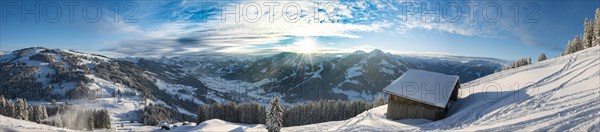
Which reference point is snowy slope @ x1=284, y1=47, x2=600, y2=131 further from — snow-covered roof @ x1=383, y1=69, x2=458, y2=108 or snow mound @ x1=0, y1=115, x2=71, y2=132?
snow mound @ x1=0, y1=115, x2=71, y2=132

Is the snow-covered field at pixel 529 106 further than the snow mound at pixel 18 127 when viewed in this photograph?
Yes

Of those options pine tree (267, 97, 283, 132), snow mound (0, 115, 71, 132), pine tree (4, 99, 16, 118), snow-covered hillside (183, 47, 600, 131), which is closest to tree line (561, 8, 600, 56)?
snow-covered hillside (183, 47, 600, 131)

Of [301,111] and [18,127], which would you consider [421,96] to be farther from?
[301,111]

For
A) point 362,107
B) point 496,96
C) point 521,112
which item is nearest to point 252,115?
point 362,107

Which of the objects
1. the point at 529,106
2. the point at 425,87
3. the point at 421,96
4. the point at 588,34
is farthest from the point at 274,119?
the point at 588,34

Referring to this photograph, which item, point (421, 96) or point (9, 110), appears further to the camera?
point (9, 110)

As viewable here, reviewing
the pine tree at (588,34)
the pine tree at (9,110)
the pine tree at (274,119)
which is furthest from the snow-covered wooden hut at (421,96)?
the pine tree at (9,110)

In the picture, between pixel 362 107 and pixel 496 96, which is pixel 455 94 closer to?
pixel 496 96

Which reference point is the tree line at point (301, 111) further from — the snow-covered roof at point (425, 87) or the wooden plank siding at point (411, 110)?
the wooden plank siding at point (411, 110)
